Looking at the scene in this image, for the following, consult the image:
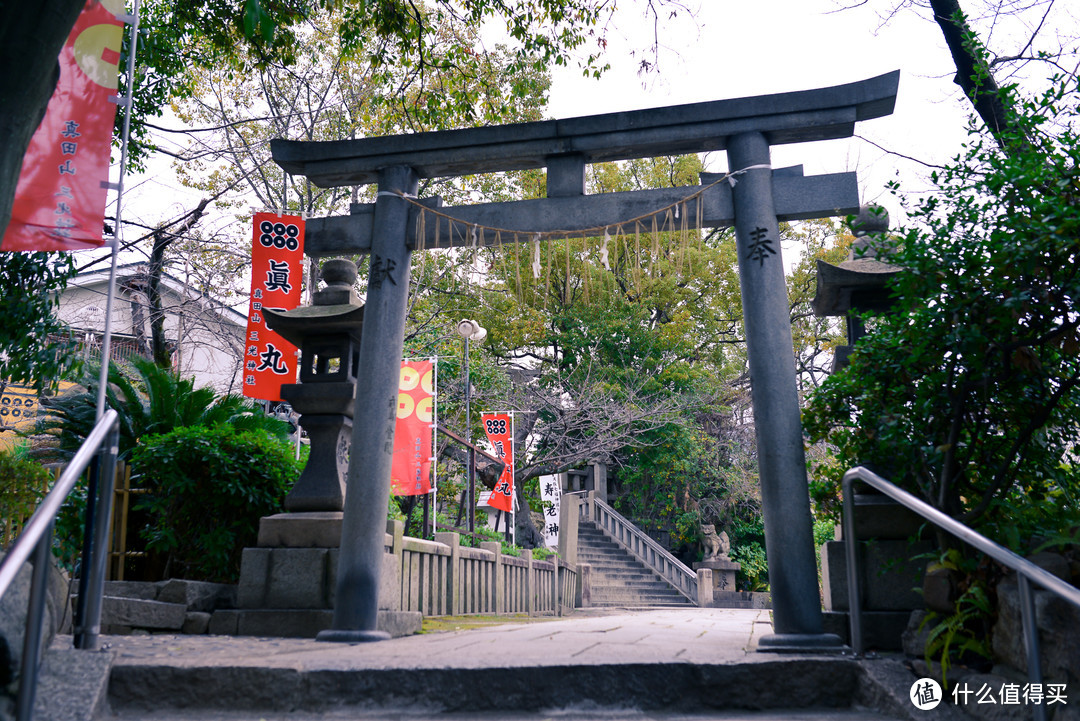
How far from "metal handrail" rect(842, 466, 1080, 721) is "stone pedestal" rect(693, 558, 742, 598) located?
1658 cm

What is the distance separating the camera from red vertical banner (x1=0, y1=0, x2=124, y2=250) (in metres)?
5.02

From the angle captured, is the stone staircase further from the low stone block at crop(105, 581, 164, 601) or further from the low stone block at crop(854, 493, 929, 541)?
the low stone block at crop(854, 493, 929, 541)

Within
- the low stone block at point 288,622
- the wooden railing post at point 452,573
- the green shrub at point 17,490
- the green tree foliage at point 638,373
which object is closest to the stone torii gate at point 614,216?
the low stone block at point 288,622

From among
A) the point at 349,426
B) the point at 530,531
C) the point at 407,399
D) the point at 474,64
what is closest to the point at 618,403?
the point at 530,531

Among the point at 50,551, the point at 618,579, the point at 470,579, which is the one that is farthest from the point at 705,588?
the point at 50,551

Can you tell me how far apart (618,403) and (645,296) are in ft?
15.7

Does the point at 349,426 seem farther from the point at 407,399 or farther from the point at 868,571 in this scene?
the point at 407,399

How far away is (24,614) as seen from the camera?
2965 millimetres

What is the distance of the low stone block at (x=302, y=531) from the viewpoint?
587 centimetres

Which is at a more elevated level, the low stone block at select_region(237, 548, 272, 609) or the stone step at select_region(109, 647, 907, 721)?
the low stone block at select_region(237, 548, 272, 609)

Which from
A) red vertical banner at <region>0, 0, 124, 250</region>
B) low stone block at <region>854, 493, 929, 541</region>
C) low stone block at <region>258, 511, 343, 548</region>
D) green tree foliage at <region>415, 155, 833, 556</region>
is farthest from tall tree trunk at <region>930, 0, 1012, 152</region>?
green tree foliage at <region>415, 155, 833, 556</region>

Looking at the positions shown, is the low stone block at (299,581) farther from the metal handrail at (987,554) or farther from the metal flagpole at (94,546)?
the metal handrail at (987,554)

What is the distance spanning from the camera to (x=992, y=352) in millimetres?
3400

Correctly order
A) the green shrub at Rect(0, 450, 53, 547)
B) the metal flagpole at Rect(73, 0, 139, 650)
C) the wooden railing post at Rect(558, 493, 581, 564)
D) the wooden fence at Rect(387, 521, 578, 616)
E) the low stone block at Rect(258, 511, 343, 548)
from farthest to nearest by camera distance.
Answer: the wooden railing post at Rect(558, 493, 581, 564) < the wooden fence at Rect(387, 521, 578, 616) < the low stone block at Rect(258, 511, 343, 548) < the green shrub at Rect(0, 450, 53, 547) < the metal flagpole at Rect(73, 0, 139, 650)
